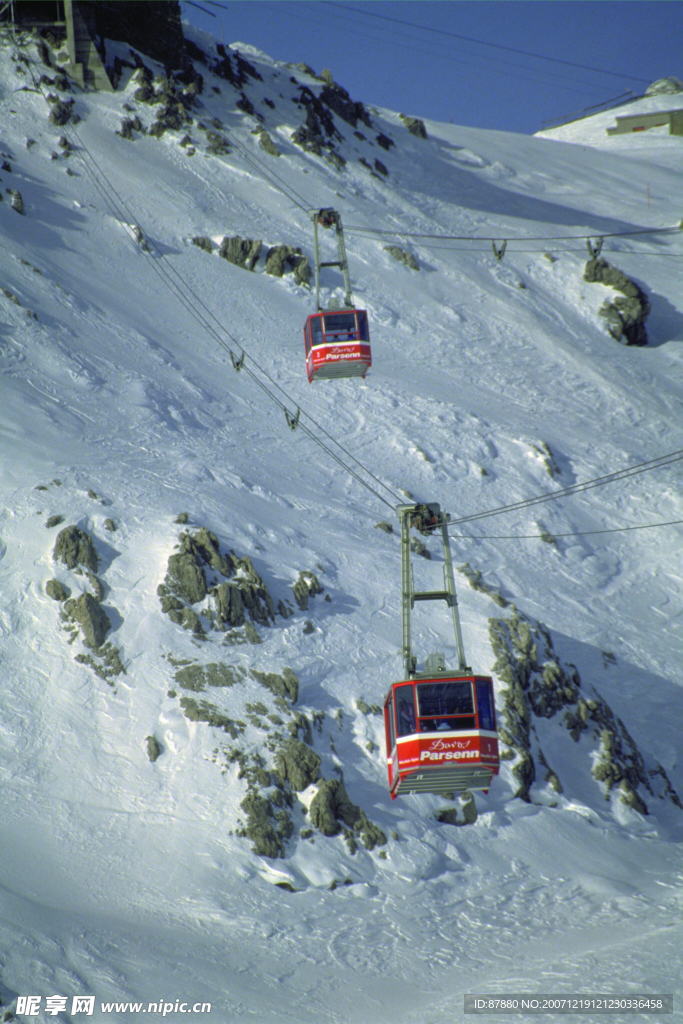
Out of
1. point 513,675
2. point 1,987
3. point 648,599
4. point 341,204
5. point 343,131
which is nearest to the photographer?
point 1,987

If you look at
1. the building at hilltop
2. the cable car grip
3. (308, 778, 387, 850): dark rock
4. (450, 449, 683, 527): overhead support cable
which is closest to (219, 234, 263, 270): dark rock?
the cable car grip

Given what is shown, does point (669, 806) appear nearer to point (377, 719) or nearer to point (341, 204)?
point (377, 719)

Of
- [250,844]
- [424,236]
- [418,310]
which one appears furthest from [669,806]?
[424,236]

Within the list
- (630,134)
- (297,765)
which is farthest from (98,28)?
(297,765)

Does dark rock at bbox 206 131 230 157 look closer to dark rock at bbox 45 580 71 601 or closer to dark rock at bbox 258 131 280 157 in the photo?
dark rock at bbox 258 131 280 157

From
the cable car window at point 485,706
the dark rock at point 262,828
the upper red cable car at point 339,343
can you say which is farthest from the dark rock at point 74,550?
the cable car window at point 485,706

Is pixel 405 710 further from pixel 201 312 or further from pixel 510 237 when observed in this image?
pixel 510 237
